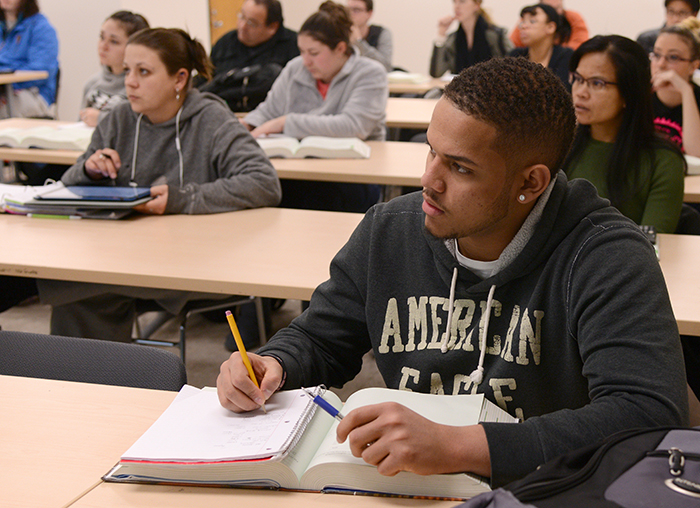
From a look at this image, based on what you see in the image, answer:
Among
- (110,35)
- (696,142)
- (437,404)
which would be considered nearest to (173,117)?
(110,35)

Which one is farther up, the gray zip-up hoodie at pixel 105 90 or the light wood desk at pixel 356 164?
the gray zip-up hoodie at pixel 105 90

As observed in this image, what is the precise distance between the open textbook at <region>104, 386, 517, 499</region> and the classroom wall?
6.35 m

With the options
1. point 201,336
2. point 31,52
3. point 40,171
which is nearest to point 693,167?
point 201,336

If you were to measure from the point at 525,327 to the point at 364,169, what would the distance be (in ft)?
5.31

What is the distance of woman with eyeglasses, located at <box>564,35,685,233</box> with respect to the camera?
2088 millimetres

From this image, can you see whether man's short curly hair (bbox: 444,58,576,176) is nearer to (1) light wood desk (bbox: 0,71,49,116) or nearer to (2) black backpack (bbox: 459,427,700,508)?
(2) black backpack (bbox: 459,427,700,508)

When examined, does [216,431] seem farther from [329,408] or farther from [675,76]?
[675,76]

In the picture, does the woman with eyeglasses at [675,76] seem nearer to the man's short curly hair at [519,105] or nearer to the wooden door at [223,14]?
the man's short curly hair at [519,105]

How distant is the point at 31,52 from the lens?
531 cm

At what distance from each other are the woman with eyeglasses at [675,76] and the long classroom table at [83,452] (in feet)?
8.58

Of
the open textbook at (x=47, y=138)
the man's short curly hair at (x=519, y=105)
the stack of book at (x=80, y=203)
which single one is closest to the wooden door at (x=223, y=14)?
the open textbook at (x=47, y=138)

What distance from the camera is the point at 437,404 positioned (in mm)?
1027

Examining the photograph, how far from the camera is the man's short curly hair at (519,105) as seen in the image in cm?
101

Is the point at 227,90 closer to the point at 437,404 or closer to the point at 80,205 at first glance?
the point at 80,205
